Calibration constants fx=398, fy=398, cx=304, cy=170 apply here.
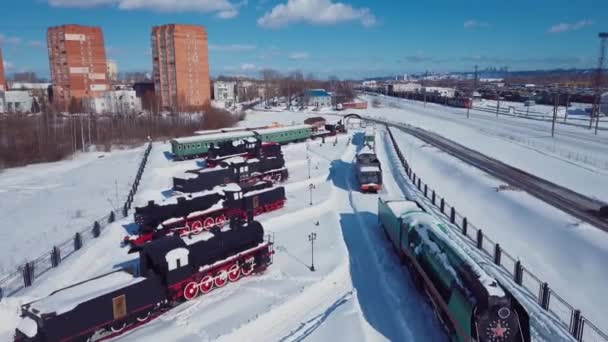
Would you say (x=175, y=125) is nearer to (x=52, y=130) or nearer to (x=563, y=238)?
(x=52, y=130)

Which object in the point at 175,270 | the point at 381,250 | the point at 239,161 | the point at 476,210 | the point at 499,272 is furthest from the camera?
the point at 239,161

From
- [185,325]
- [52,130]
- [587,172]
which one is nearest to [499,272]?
[185,325]

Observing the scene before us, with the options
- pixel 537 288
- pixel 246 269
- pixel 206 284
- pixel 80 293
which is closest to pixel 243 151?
pixel 246 269

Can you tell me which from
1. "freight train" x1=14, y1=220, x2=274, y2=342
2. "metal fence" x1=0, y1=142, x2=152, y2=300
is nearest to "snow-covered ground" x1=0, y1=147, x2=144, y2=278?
"metal fence" x1=0, y1=142, x2=152, y2=300

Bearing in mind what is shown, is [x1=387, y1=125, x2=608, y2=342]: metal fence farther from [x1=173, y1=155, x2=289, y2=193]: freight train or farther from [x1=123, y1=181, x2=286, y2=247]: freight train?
[x1=173, y1=155, x2=289, y2=193]: freight train

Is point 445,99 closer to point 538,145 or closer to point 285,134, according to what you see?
point 538,145

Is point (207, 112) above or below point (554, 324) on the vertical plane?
above
